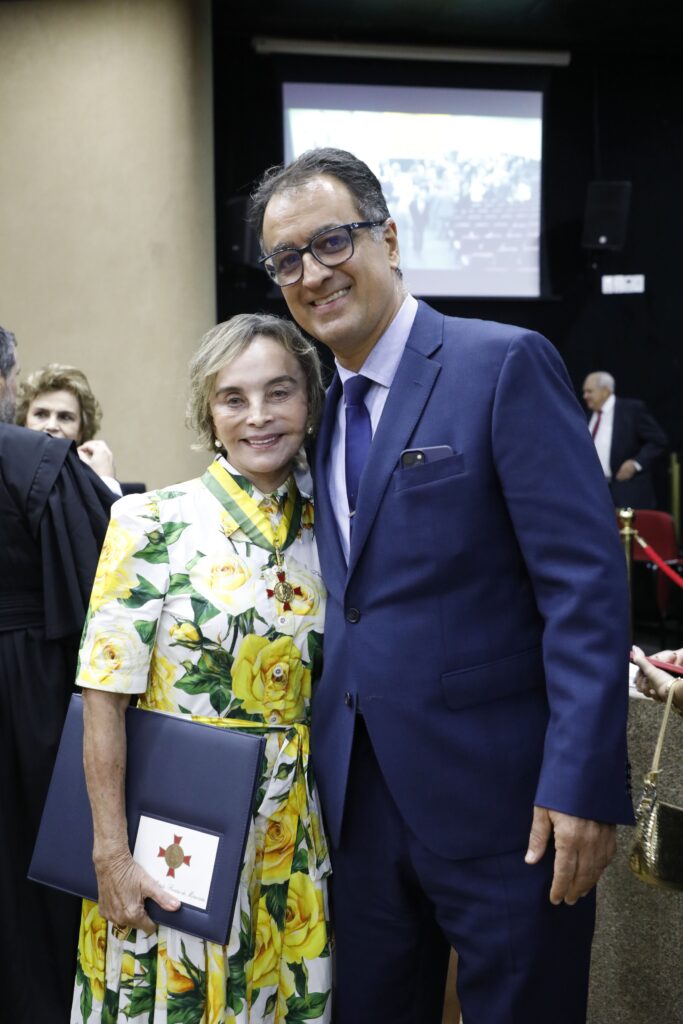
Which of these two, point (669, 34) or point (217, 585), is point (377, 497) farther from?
point (669, 34)

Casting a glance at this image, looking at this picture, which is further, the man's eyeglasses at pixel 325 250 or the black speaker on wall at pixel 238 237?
the black speaker on wall at pixel 238 237

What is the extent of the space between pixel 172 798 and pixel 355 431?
0.66m

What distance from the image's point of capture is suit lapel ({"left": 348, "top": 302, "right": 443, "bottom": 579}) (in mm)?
1511

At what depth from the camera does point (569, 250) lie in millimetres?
8578

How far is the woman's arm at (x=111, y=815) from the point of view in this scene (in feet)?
5.29

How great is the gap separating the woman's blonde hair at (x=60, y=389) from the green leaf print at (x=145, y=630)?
1.78 m

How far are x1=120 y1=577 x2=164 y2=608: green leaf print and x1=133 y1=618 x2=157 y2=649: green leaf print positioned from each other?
3 cm

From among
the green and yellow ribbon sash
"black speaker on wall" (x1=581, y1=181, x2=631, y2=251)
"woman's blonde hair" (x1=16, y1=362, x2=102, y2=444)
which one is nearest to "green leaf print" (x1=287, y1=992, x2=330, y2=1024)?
the green and yellow ribbon sash

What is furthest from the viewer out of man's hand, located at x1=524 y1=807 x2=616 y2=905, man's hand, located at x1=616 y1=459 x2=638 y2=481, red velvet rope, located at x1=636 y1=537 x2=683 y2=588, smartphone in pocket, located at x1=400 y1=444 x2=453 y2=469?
man's hand, located at x1=616 y1=459 x2=638 y2=481

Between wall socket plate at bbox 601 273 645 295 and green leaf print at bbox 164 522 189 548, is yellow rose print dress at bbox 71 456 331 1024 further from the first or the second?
wall socket plate at bbox 601 273 645 295

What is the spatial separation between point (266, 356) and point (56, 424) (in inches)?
67.1

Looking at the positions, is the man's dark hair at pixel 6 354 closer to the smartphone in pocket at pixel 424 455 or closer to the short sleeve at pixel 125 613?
the short sleeve at pixel 125 613

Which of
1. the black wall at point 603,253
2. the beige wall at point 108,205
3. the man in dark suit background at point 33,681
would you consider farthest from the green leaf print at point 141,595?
the black wall at point 603,253

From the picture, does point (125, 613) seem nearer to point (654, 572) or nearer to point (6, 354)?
point (6, 354)
